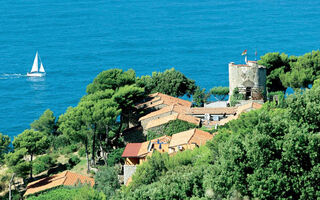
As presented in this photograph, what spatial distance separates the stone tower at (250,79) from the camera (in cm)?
5416

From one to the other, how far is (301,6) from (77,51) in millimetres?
76231

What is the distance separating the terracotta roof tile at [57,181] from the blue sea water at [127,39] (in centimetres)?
3415

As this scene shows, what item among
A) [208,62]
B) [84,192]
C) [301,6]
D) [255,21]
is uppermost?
[301,6]

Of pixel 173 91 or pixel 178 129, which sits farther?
pixel 173 91

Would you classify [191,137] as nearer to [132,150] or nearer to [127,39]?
[132,150]

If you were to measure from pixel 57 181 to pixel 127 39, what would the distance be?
89.3m

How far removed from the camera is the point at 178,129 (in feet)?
167

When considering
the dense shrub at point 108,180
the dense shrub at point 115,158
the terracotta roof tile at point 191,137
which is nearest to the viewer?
the dense shrub at point 108,180

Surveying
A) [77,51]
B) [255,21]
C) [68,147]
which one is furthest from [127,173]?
[255,21]

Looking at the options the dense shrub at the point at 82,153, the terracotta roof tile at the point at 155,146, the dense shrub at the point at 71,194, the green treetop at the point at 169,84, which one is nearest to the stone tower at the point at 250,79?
the terracotta roof tile at the point at 155,146

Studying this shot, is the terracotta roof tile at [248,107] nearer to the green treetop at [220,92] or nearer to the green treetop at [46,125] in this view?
the green treetop at [220,92]

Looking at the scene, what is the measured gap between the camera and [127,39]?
442 feet

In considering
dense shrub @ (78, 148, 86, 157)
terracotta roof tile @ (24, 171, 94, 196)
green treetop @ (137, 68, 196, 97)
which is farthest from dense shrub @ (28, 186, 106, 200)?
green treetop @ (137, 68, 196, 97)

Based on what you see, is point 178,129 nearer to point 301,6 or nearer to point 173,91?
point 173,91
